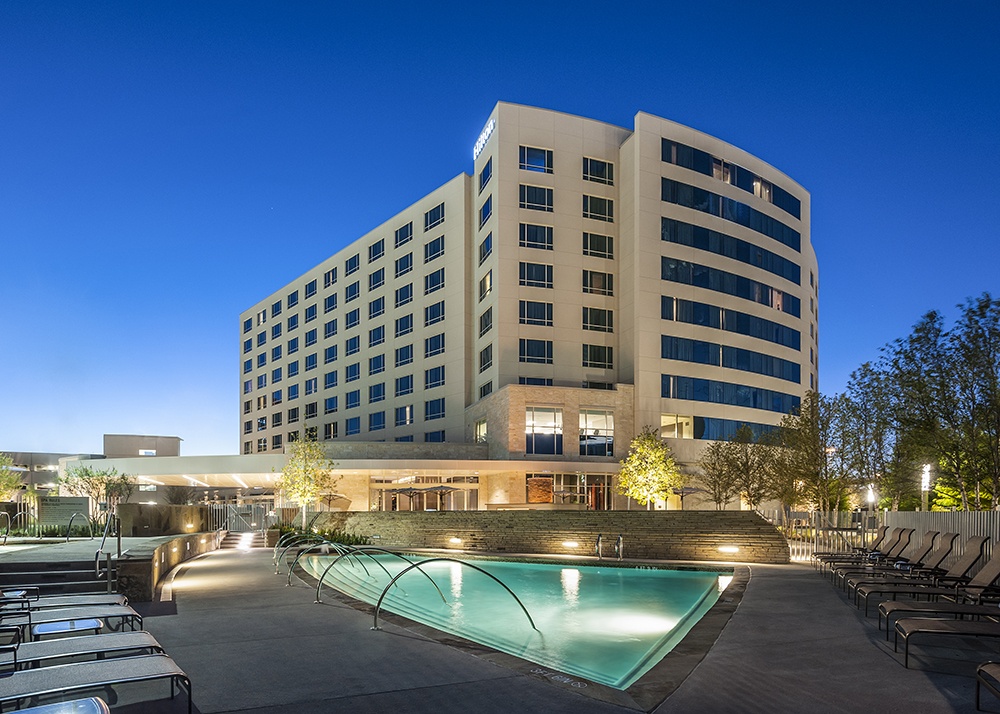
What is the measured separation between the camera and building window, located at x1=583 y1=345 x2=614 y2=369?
2030 inches

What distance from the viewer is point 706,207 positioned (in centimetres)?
5331

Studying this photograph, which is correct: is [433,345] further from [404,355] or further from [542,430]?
[542,430]

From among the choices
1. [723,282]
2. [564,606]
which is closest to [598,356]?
[723,282]

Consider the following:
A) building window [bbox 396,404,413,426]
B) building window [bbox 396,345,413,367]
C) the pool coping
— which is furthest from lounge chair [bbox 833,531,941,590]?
building window [bbox 396,345,413,367]

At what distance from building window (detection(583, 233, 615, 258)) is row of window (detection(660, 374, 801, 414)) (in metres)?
8.86

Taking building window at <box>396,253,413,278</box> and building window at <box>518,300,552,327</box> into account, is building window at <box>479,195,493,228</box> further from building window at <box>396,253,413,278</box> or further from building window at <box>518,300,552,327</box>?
building window at <box>396,253,413,278</box>

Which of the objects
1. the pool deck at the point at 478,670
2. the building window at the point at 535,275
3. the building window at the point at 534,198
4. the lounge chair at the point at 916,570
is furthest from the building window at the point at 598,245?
the pool deck at the point at 478,670

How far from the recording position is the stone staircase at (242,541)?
32.9 metres

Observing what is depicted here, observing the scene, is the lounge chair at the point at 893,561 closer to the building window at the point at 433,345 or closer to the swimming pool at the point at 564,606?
the swimming pool at the point at 564,606

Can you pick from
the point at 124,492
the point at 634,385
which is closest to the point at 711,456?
the point at 634,385

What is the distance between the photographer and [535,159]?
51.2m

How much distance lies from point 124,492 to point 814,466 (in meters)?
40.9

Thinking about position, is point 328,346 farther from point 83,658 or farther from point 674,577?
point 83,658

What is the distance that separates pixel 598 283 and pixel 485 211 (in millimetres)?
8819
